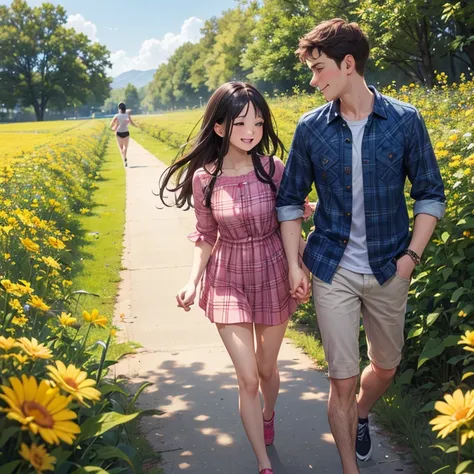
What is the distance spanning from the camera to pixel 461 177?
152 inches

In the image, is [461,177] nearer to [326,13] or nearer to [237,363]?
[237,363]

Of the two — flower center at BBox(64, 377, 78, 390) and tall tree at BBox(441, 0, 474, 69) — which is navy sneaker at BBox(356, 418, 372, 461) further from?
tall tree at BBox(441, 0, 474, 69)

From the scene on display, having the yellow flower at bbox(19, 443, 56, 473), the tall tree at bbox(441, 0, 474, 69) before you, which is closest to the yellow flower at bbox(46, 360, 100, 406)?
the yellow flower at bbox(19, 443, 56, 473)

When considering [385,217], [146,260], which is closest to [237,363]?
[385,217]

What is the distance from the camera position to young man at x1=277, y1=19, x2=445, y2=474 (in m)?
2.89

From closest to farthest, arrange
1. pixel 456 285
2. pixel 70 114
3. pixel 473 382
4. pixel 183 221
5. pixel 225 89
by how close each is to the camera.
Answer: pixel 225 89 < pixel 456 285 < pixel 473 382 < pixel 183 221 < pixel 70 114

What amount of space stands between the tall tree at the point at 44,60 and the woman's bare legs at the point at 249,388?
328 ft

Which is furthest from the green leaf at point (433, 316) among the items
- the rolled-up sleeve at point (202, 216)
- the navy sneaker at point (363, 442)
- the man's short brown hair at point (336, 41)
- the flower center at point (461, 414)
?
the flower center at point (461, 414)

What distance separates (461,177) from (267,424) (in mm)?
1681

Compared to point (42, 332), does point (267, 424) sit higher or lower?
lower

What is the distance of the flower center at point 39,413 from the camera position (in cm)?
150

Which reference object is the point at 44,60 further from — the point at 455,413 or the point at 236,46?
the point at 455,413

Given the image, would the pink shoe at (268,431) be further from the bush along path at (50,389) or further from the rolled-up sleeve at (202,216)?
the rolled-up sleeve at (202,216)

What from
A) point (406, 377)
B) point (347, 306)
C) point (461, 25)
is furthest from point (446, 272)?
point (461, 25)
